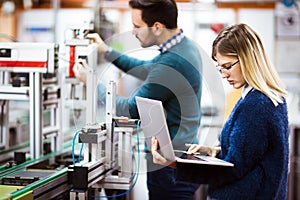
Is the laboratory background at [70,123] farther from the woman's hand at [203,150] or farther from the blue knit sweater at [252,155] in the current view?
the blue knit sweater at [252,155]

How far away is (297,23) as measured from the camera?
457cm

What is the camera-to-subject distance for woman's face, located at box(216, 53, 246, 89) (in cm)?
178

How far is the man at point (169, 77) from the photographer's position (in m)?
2.14

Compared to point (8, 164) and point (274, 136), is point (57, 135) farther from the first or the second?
point (274, 136)

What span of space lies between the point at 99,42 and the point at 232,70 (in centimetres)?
85

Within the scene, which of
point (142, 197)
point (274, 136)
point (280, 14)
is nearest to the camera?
point (274, 136)

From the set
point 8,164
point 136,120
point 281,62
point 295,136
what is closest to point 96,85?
point 136,120

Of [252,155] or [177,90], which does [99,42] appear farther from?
[252,155]

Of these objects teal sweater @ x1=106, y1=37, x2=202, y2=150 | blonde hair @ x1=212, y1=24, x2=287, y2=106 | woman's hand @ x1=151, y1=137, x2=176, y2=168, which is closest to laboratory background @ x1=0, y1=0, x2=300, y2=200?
teal sweater @ x1=106, y1=37, x2=202, y2=150

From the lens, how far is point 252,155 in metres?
1.72

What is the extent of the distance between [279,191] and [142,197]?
0.90 meters

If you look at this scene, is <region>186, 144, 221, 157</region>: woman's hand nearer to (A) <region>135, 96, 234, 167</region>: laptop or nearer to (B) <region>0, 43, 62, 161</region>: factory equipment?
(A) <region>135, 96, 234, 167</region>: laptop

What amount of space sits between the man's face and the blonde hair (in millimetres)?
442

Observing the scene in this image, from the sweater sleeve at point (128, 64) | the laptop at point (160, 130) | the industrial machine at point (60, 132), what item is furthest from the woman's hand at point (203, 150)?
the sweater sleeve at point (128, 64)
